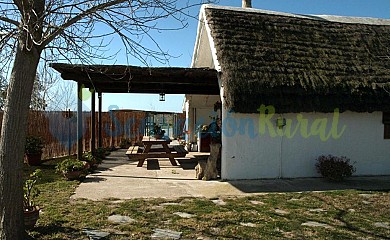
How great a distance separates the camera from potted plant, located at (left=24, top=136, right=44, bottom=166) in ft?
35.8

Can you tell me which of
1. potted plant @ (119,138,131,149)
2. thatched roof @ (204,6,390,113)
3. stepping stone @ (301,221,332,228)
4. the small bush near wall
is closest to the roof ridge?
thatched roof @ (204,6,390,113)

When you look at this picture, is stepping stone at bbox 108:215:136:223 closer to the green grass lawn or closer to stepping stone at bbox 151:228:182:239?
the green grass lawn

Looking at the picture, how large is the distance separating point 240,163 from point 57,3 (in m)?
6.10

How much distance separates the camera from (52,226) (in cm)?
475

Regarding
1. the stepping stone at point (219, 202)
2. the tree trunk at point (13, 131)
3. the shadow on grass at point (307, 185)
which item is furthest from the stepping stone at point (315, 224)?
the tree trunk at point (13, 131)

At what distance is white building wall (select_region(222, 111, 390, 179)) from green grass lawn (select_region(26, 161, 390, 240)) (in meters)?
1.80

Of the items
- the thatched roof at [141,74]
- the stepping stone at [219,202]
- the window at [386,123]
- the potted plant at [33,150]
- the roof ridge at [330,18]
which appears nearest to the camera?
Result: the stepping stone at [219,202]

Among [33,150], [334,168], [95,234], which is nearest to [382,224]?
[334,168]

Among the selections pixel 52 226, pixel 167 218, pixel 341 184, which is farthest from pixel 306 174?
pixel 52 226

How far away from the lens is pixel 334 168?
849 centimetres

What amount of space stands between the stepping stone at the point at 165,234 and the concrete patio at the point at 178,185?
2.15 metres

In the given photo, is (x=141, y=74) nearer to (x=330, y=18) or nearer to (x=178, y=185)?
(x=178, y=185)

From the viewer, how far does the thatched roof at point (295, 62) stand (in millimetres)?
8406

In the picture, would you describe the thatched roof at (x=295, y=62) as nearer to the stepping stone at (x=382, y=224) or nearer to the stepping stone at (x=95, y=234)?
the stepping stone at (x=382, y=224)
